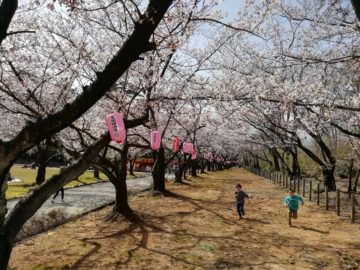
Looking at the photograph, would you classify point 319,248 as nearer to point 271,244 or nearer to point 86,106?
point 271,244

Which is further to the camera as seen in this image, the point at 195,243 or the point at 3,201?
the point at 195,243

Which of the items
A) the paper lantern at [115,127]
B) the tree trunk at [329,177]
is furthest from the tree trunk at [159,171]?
the paper lantern at [115,127]

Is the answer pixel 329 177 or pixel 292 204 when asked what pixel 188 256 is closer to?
pixel 292 204

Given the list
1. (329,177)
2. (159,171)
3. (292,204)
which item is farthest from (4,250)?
(329,177)

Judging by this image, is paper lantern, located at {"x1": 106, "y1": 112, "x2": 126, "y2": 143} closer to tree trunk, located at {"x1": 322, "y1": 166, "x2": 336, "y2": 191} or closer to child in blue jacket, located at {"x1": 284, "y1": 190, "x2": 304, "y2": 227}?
child in blue jacket, located at {"x1": 284, "y1": 190, "x2": 304, "y2": 227}

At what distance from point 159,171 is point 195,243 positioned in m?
11.5

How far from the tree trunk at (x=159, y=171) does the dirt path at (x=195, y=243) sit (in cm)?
557

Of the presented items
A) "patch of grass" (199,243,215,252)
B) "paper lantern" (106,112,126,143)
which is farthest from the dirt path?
"paper lantern" (106,112,126,143)

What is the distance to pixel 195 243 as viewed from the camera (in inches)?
443

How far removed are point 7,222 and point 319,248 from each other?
8.60m

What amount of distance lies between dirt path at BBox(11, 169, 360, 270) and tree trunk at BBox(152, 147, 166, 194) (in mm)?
5568

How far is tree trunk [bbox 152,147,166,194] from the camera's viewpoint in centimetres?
2219

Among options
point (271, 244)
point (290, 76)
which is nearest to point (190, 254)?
point (271, 244)

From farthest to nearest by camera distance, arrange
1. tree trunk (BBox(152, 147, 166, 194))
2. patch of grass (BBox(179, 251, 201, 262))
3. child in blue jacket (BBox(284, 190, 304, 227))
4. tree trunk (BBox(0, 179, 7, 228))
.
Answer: tree trunk (BBox(152, 147, 166, 194))
child in blue jacket (BBox(284, 190, 304, 227))
patch of grass (BBox(179, 251, 201, 262))
tree trunk (BBox(0, 179, 7, 228))
